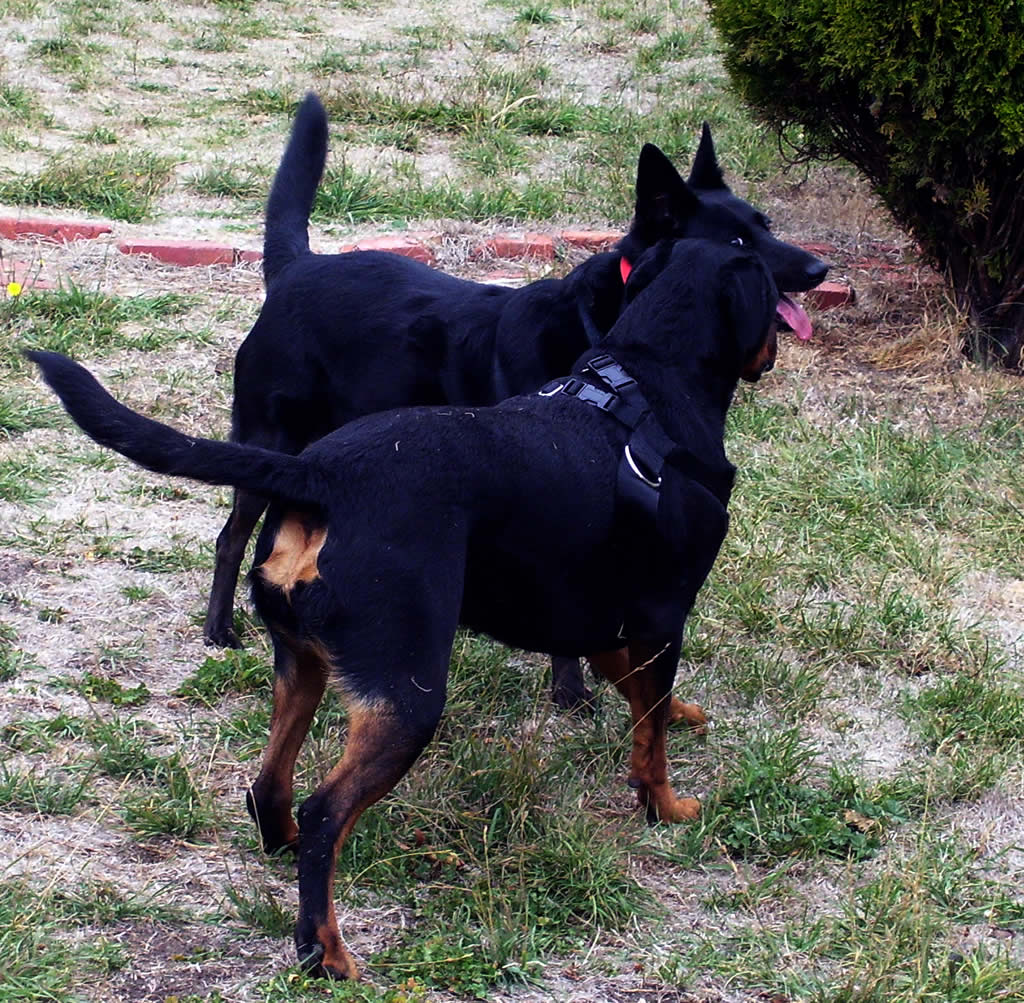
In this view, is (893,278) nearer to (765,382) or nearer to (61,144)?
(765,382)

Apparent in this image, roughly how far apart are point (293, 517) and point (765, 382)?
3.87m

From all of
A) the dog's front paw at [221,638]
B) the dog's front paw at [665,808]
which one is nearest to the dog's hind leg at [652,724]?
the dog's front paw at [665,808]

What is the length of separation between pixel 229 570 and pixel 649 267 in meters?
1.79

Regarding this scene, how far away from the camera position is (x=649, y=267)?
3.91 meters

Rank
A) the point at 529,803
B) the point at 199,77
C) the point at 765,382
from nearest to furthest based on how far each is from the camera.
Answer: the point at 529,803 → the point at 765,382 → the point at 199,77

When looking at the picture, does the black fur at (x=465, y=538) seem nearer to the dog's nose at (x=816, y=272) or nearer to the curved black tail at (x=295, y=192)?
the dog's nose at (x=816, y=272)

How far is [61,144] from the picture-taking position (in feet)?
28.3

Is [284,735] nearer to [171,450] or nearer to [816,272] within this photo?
[171,450]

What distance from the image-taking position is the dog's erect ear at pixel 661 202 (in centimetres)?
438

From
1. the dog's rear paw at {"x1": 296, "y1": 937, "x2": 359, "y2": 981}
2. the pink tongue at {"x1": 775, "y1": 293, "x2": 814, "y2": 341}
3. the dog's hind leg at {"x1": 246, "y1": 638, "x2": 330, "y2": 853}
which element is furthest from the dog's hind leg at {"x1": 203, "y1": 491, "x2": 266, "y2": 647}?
the pink tongue at {"x1": 775, "y1": 293, "x2": 814, "y2": 341}

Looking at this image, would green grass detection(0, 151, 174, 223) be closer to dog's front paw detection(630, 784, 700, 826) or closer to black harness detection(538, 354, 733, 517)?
black harness detection(538, 354, 733, 517)

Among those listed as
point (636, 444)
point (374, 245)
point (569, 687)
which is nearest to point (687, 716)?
point (569, 687)

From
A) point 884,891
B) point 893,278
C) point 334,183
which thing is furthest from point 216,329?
point 884,891

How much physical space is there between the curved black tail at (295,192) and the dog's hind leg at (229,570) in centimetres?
82
